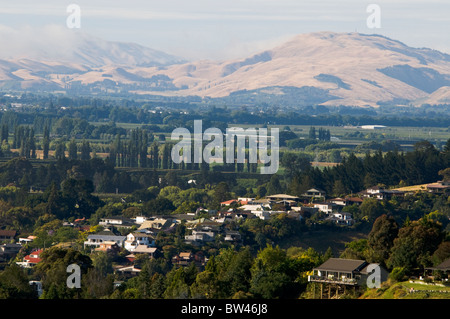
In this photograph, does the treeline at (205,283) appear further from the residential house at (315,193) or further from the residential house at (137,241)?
the residential house at (315,193)

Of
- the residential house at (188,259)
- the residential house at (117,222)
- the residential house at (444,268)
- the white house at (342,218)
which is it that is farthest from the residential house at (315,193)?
the residential house at (444,268)

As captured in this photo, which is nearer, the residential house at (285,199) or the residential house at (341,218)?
the residential house at (341,218)

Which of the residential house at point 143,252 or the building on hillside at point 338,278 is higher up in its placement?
the building on hillside at point 338,278

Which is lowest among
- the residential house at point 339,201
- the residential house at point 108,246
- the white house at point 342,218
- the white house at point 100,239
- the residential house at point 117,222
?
the residential house at point 108,246

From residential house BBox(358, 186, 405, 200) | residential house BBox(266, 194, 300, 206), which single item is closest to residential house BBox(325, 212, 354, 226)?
residential house BBox(266, 194, 300, 206)

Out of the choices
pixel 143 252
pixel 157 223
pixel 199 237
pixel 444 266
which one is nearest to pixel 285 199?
pixel 157 223

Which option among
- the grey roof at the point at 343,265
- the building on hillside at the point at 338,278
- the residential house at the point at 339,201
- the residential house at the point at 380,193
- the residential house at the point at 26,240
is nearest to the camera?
the building on hillside at the point at 338,278

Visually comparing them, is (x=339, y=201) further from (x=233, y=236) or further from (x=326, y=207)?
(x=233, y=236)
